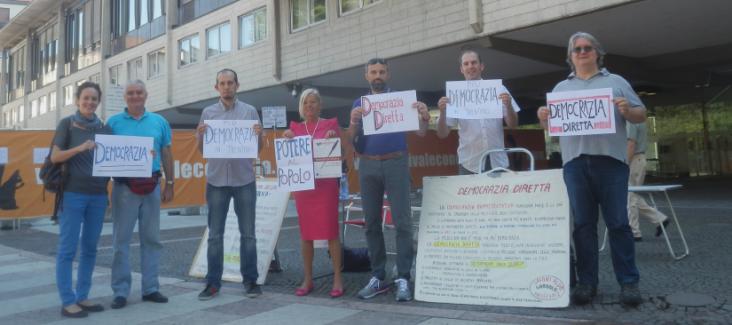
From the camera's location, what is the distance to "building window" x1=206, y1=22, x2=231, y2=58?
23837 millimetres

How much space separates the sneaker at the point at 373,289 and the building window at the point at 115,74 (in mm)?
30680

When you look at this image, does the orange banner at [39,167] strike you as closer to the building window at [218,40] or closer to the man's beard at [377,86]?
the man's beard at [377,86]

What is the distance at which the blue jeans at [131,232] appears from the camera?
483 cm

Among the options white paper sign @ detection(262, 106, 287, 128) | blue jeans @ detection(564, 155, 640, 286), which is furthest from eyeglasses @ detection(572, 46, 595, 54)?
white paper sign @ detection(262, 106, 287, 128)

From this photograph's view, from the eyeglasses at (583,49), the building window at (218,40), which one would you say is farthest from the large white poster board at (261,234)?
the building window at (218,40)

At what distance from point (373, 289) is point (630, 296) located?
199 cm

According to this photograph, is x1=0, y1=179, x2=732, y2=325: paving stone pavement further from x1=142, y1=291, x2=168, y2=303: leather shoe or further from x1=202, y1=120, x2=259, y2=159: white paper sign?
x1=202, y1=120, x2=259, y2=159: white paper sign

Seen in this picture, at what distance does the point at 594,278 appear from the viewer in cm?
421

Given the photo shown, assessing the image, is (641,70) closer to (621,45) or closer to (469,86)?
(621,45)

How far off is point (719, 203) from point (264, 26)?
16312 mm

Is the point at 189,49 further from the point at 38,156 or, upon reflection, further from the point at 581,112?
the point at 581,112

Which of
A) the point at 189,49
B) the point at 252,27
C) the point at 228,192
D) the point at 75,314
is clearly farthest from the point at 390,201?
the point at 189,49

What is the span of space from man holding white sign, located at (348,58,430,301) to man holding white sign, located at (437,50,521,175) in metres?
0.23

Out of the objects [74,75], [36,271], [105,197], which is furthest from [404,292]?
[74,75]
